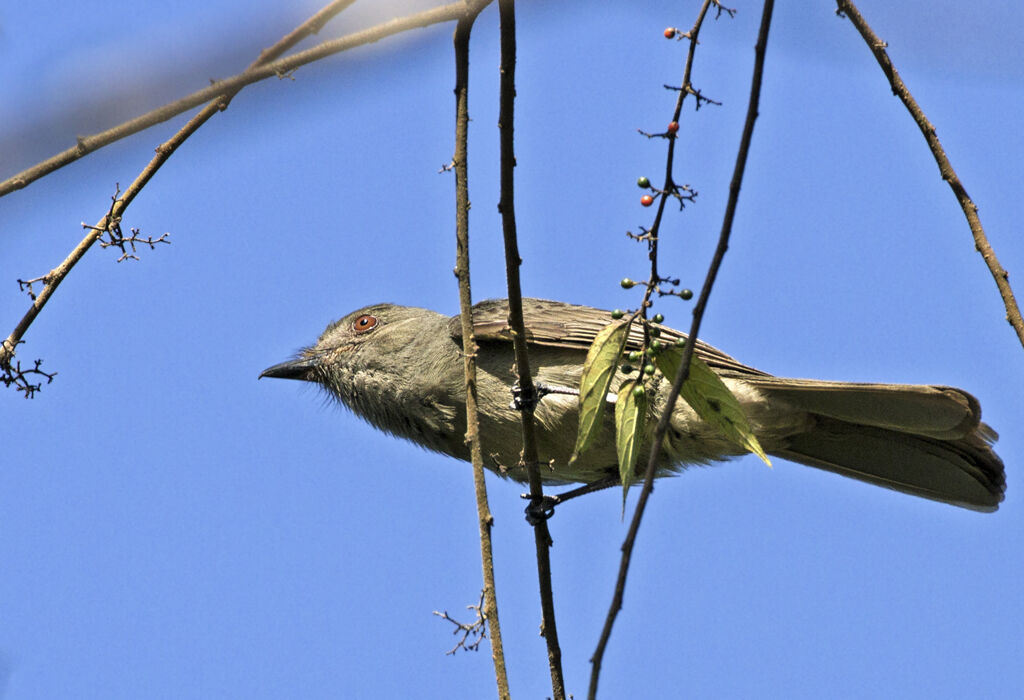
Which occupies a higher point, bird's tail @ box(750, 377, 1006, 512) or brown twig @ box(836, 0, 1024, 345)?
bird's tail @ box(750, 377, 1006, 512)

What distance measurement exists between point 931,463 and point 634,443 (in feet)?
10.0

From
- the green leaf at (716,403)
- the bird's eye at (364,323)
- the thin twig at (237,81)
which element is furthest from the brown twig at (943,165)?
the bird's eye at (364,323)

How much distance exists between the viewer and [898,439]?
589cm

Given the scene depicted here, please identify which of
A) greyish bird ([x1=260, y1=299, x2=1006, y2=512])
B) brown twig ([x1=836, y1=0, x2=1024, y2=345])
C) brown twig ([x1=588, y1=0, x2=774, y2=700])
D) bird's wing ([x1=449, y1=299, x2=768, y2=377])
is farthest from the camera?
bird's wing ([x1=449, y1=299, x2=768, y2=377])

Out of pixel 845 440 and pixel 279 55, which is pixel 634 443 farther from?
pixel 845 440

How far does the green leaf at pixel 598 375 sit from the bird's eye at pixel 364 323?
12.1ft

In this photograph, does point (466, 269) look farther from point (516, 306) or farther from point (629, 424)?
point (629, 424)

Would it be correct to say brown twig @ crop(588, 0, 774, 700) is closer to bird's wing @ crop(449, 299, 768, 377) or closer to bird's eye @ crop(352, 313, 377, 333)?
bird's wing @ crop(449, 299, 768, 377)

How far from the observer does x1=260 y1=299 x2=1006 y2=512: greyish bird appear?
5.69m

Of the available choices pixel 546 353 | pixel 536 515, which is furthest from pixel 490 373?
pixel 536 515

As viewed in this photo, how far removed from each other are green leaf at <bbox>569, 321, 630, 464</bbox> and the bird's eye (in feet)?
12.1

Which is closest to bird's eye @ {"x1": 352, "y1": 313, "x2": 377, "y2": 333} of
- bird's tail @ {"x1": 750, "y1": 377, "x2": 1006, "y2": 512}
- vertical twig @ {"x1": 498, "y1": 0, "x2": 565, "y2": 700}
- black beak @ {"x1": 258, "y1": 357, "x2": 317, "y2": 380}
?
black beak @ {"x1": 258, "y1": 357, "x2": 317, "y2": 380}

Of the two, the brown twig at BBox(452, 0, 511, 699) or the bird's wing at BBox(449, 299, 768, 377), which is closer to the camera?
the brown twig at BBox(452, 0, 511, 699)

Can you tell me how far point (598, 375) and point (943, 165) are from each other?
1342mm
